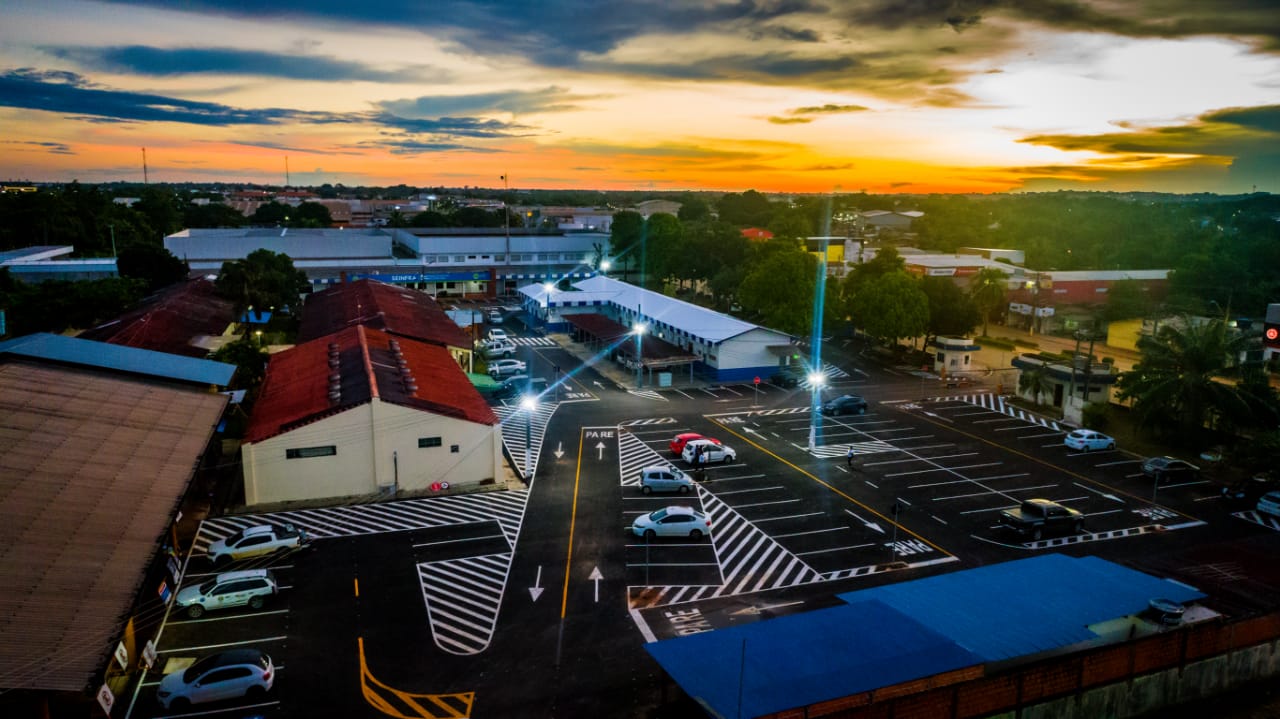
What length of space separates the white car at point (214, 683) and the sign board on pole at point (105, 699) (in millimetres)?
894

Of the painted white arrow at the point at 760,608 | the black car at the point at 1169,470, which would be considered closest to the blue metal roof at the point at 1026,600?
the painted white arrow at the point at 760,608

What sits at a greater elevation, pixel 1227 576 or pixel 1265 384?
pixel 1265 384

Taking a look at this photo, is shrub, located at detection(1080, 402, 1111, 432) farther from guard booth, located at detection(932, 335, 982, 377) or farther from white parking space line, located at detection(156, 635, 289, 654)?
white parking space line, located at detection(156, 635, 289, 654)

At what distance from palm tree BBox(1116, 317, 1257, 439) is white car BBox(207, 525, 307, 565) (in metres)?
37.7

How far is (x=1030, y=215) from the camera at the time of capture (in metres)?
132

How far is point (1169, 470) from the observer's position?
32.5 meters

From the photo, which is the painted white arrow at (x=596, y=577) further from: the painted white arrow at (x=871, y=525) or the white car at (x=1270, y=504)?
the white car at (x=1270, y=504)

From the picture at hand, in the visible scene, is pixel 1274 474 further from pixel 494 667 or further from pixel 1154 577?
pixel 494 667

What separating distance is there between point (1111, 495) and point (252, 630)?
31.4m

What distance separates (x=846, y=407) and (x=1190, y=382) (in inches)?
620

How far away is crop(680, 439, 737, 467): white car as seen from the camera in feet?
109

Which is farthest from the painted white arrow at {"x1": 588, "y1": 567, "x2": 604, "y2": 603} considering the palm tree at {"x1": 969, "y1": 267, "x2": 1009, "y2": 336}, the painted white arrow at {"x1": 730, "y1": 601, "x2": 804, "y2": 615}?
the palm tree at {"x1": 969, "y1": 267, "x2": 1009, "y2": 336}

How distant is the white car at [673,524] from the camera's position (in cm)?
2581

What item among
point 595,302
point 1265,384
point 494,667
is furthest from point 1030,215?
point 494,667
